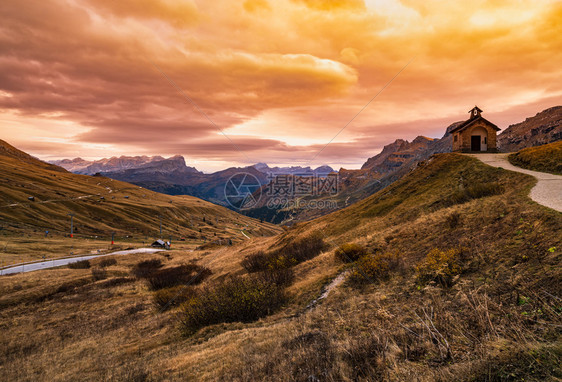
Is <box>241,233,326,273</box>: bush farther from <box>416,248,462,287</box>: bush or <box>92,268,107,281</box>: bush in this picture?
<box>92,268,107,281</box>: bush

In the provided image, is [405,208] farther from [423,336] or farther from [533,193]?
[423,336]

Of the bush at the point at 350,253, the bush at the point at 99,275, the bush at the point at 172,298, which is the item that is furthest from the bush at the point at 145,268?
the bush at the point at 350,253

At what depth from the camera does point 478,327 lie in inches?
239

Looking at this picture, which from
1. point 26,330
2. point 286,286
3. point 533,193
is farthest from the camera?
point 26,330

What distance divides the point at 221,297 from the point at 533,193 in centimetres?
2074

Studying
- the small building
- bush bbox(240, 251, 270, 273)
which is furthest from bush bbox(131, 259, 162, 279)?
the small building

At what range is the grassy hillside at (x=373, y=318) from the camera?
5.56 m

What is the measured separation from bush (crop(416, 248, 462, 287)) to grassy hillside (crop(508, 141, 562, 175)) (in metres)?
19.5

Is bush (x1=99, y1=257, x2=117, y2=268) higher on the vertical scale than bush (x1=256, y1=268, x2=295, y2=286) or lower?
lower

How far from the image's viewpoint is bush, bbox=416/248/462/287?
1045cm

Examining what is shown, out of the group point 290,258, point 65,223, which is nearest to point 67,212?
point 65,223

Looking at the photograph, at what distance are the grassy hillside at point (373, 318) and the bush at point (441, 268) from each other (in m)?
0.07

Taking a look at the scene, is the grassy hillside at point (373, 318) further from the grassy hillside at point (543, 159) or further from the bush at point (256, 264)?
the grassy hillside at point (543, 159)

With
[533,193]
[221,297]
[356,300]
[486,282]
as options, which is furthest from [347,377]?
[533,193]
